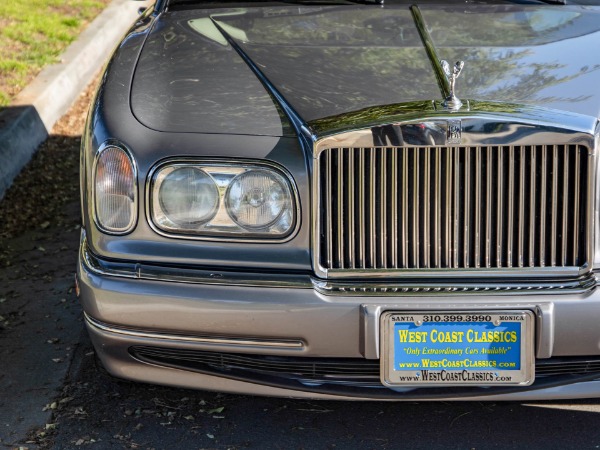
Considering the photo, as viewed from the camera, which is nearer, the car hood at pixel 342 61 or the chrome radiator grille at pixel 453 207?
→ the chrome radiator grille at pixel 453 207

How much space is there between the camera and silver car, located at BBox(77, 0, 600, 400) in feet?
9.06

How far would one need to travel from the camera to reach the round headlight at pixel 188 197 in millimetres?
2875

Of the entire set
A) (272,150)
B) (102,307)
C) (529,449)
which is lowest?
(529,449)

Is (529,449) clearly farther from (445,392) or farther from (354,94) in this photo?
(354,94)

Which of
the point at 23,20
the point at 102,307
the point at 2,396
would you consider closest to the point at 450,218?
the point at 102,307

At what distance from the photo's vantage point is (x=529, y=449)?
3.13 meters

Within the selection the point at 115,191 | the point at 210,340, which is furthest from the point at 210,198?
the point at 210,340

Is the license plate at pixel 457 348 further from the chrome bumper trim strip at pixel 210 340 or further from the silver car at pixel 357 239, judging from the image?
the chrome bumper trim strip at pixel 210 340

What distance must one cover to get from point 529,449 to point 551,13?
168cm

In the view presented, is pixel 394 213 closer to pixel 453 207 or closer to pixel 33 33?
pixel 453 207

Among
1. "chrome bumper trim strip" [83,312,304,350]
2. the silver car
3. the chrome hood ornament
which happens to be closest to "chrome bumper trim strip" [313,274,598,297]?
the silver car

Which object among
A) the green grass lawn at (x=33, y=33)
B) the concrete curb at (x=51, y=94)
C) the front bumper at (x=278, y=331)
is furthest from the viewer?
the green grass lawn at (x=33, y=33)

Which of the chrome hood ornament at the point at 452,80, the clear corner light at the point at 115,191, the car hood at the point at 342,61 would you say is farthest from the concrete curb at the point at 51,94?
the chrome hood ornament at the point at 452,80

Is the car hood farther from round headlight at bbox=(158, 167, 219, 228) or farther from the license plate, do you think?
the license plate
